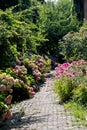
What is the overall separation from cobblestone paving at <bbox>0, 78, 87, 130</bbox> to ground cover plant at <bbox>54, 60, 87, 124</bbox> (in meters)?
0.39

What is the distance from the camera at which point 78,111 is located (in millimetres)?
10180

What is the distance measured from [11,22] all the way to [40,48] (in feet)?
43.8

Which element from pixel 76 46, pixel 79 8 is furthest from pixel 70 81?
pixel 79 8

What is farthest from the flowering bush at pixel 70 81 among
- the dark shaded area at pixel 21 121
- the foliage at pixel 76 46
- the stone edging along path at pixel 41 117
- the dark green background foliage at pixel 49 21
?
the dark green background foliage at pixel 49 21

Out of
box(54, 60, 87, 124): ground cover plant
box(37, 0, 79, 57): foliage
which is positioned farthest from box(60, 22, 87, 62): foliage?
box(54, 60, 87, 124): ground cover plant

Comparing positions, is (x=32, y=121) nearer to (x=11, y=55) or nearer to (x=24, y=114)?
(x=24, y=114)

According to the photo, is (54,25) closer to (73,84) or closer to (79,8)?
(79,8)

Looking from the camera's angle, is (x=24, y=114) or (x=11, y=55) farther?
(x=11, y=55)

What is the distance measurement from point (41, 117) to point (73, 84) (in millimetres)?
2769

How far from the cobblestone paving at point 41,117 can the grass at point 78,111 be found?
0.50ft

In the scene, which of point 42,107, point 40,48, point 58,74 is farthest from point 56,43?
point 42,107

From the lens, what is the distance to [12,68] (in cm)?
1460

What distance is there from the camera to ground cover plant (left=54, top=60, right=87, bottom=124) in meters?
11.2

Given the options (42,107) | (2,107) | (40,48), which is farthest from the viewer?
(40,48)
